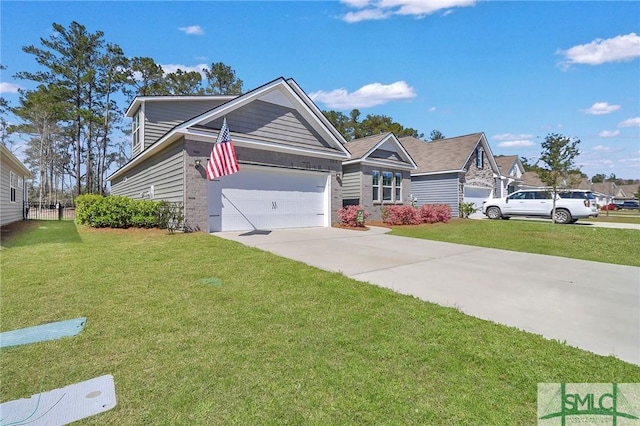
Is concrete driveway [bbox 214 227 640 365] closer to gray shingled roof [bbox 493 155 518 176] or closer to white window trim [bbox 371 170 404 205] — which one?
white window trim [bbox 371 170 404 205]

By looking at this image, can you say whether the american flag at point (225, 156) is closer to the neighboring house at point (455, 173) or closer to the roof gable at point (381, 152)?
the roof gable at point (381, 152)

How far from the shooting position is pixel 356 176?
1673 centimetres

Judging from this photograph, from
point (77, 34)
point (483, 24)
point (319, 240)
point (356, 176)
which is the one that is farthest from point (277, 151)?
point (77, 34)

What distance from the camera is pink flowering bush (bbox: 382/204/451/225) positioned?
15.3 meters

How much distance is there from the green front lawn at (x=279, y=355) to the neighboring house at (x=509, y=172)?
26845 millimetres

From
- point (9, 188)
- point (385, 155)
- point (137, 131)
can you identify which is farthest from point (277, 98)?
point (9, 188)

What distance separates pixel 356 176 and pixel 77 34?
3217 centimetres

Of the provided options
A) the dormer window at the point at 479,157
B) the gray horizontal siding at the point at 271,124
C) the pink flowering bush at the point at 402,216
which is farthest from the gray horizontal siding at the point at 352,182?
the dormer window at the point at 479,157

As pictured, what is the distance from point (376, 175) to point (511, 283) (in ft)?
40.7

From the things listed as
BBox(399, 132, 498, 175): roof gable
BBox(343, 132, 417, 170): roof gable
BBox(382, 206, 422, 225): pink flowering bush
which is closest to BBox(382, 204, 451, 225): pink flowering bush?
Result: BBox(382, 206, 422, 225): pink flowering bush

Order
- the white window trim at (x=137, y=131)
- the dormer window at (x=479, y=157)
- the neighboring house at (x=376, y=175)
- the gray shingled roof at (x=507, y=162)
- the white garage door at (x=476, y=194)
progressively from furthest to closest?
the gray shingled roof at (x=507, y=162) → the dormer window at (x=479, y=157) → the white garage door at (x=476, y=194) → the neighboring house at (x=376, y=175) → the white window trim at (x=137, y=131)

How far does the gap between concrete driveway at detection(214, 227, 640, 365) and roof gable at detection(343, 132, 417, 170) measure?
8.33 m

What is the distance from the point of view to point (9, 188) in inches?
551

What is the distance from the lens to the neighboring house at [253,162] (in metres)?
10.0
